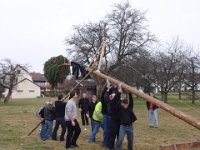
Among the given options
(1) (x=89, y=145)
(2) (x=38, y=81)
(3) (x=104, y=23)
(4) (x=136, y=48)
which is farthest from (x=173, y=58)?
(2) (x=38, y=81)

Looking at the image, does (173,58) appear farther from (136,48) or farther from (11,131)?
(11,131)

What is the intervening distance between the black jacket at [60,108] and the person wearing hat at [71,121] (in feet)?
3.80

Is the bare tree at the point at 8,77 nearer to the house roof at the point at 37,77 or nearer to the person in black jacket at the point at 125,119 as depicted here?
the person in black jacket at the point at 125,119

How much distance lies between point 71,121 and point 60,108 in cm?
160

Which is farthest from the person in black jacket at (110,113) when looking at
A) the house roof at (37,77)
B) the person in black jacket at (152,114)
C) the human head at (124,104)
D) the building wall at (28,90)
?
the house roof at (37,77)

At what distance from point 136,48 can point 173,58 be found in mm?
8480

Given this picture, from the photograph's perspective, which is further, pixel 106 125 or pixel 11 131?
pixel 11 131

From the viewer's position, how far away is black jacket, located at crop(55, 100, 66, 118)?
13.3 meters

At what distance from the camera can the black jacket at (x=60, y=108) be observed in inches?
524

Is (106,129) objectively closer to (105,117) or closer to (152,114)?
(105,117)

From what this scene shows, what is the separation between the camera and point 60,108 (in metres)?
13.4

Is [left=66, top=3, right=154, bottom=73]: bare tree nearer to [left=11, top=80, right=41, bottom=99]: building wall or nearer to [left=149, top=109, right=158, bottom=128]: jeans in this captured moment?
[left=149, top=109, right=158, bottom=128]: jeans

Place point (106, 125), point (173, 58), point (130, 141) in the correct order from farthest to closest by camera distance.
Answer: point (173, 58)
point (106, 125)
point (130, 141)

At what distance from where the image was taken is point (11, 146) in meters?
12.7
